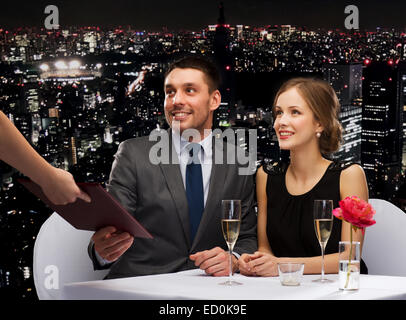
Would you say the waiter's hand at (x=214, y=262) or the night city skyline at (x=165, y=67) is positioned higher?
the night city skyline at (x=165, y=67)

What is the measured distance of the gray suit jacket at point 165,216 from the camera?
2416mm

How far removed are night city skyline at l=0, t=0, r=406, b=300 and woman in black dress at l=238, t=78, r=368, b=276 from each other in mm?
2427

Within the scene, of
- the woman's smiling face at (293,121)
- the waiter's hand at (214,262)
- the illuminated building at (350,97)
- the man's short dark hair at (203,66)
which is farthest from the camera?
the illuminated building at (350,97)

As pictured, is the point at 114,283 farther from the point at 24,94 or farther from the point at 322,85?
the point at 24,94

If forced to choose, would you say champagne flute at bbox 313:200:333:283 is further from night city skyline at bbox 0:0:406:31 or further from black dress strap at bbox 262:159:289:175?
night city skyline at bbox 0:0:406:31

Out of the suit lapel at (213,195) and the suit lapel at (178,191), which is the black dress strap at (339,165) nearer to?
the suit lapel at (213,195)

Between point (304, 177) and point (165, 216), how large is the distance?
0.64 meters

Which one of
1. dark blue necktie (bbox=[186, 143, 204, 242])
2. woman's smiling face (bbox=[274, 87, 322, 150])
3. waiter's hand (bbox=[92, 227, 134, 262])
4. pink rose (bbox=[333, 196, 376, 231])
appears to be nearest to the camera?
pink rose (bbox=[333, 196, 376, 231])

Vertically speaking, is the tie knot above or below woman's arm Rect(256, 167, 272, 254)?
above

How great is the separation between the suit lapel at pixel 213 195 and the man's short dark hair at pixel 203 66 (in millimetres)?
438

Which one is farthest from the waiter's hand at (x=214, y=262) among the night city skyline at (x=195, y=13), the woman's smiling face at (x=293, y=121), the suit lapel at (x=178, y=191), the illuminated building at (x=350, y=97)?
the night city skyline at (x=195, y=13)

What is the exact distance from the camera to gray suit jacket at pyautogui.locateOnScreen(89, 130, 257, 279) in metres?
2.42

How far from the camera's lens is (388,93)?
5062mm

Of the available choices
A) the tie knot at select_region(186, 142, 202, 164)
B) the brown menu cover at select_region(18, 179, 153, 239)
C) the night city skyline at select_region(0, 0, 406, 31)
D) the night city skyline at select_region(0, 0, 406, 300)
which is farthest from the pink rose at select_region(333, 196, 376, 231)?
the night city skyline at select_region(0, 0, 406, 31)
